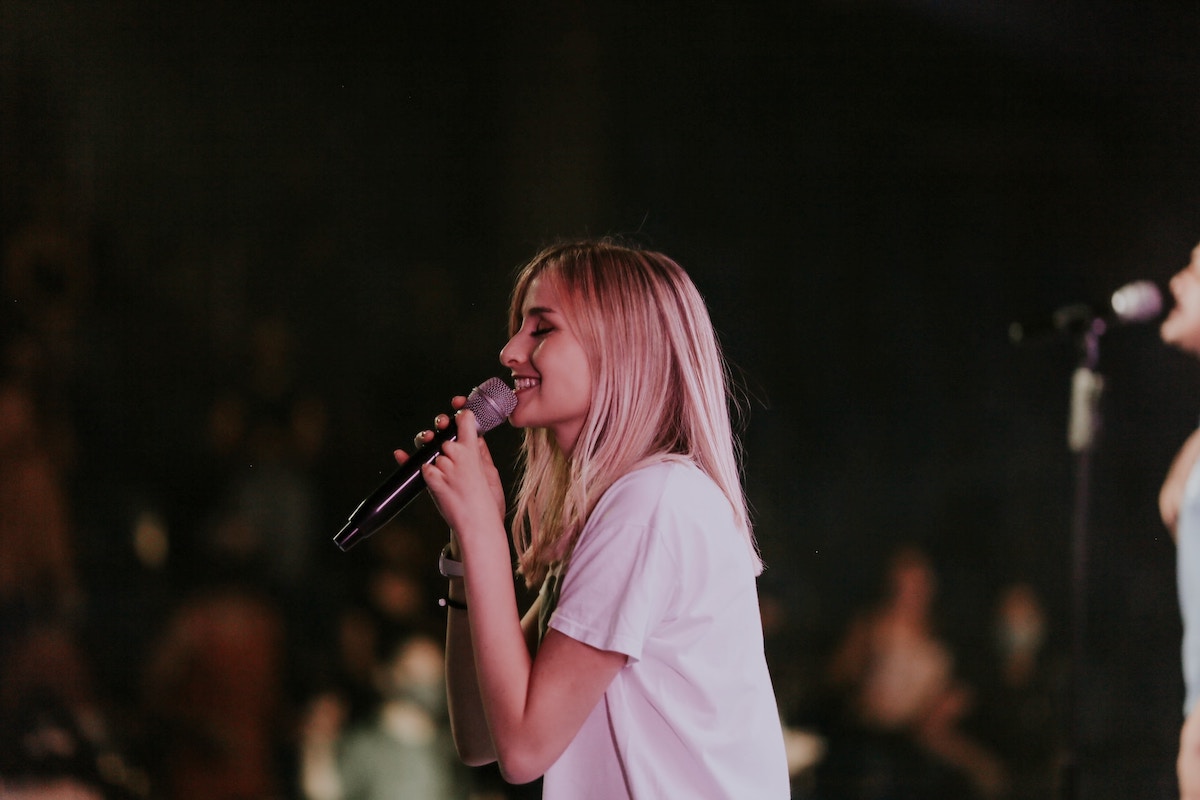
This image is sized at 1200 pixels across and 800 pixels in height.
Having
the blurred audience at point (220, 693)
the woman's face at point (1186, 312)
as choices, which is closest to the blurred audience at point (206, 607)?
the blurred audience at point (220, 693)

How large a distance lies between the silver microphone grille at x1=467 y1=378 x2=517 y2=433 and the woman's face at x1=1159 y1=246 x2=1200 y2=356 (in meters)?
1.97

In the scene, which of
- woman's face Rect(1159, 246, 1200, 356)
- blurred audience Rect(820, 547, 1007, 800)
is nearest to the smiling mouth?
blurred audience Rect(820, 547, 1007, 800)

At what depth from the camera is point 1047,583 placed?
2.72m

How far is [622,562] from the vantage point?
1.11 m

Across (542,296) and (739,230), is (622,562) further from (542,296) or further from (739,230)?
(739,230)

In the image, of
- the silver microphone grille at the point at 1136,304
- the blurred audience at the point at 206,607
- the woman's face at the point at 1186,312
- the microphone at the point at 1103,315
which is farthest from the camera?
the woman's face at the point at 1186,312

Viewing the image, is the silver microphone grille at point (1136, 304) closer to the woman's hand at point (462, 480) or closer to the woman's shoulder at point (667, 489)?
the woman's shoulder at point (667, 489)

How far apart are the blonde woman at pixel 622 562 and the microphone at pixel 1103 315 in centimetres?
138

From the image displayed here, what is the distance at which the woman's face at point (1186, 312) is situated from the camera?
260 cm

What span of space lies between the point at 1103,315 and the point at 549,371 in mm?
1598

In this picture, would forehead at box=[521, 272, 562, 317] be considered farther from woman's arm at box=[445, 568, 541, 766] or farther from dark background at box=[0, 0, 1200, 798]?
dark background at box=[0, 0, 1200, 798]

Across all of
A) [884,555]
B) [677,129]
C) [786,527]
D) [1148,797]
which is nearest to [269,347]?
[677,129]

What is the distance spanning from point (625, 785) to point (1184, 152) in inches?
93.1

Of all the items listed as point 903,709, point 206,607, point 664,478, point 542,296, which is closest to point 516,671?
point 664,478
